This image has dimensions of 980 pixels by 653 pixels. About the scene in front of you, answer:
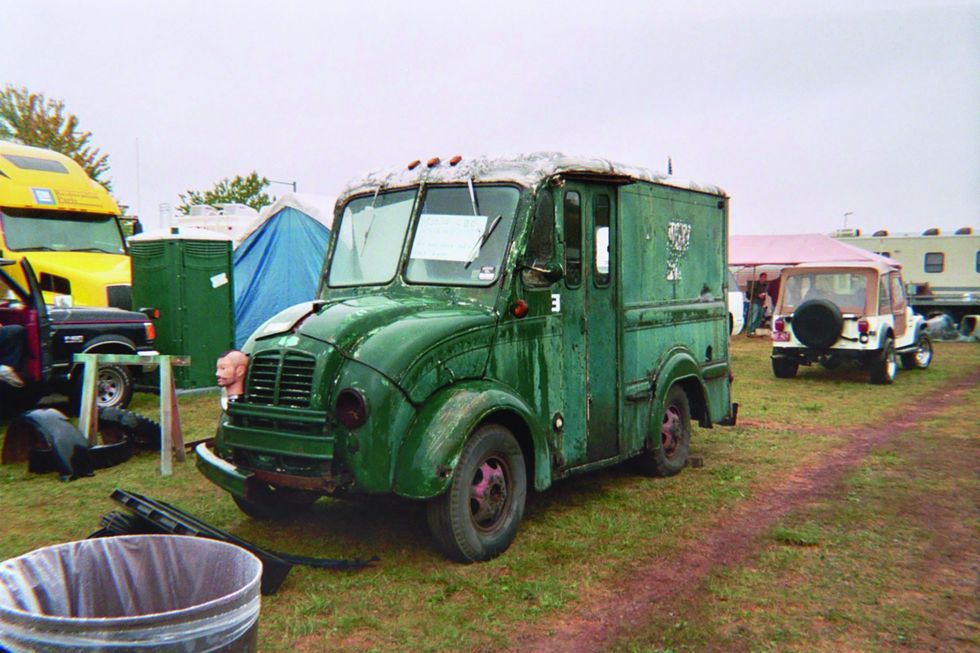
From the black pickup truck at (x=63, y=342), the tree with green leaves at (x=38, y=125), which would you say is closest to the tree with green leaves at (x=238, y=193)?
the tree with green leaves at (x=38, y=125)

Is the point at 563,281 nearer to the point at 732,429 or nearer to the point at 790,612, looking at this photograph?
the point at 790,612

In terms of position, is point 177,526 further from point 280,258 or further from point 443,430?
point 280,258

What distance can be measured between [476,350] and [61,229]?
1002cm

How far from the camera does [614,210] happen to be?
6.14 metres

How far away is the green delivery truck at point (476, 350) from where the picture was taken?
4.52 m

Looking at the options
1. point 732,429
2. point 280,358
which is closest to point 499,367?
point 280,358

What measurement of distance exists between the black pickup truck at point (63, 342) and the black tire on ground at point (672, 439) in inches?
233

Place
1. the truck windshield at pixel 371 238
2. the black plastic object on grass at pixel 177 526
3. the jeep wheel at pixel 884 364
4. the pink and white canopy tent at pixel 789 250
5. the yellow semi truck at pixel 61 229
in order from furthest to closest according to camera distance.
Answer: the pink and white canopy tent at pixel 789 250 → the jeep wheel at pixel 884 364 → the yellow semi truck at pixel 61 229 → the truck windshield at pixel 371 238 → the black plastic object on grass at pixel 177 526

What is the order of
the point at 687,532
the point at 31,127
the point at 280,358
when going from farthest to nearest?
1. the point at 31,127
2. the point at 687,532
3. the point at 280,358

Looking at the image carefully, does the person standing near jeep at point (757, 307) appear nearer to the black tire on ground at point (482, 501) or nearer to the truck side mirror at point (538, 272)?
the truck side mirror at point (538, 272)

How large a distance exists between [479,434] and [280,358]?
1262 mm

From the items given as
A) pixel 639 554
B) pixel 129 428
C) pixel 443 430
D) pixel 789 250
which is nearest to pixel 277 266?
pixel 129 428

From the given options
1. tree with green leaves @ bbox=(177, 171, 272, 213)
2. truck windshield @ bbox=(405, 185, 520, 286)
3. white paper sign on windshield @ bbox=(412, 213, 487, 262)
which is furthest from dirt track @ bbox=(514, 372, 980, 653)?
tree with green leaves @ bbox=(177, 171, 272, 213)

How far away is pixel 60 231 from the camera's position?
12.4 meters
